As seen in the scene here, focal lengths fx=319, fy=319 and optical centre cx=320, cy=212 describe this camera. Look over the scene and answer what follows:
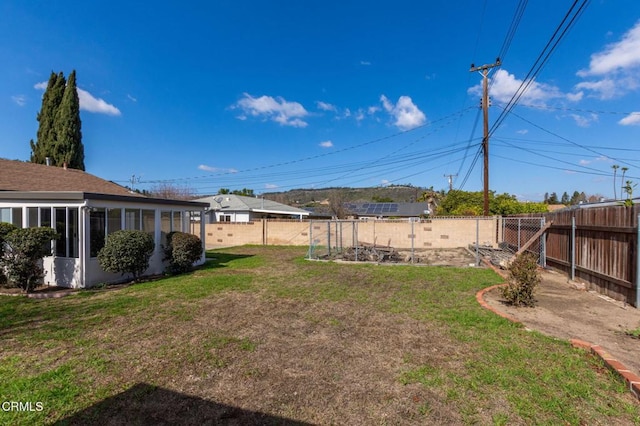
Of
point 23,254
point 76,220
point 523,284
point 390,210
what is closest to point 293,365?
point 523,284

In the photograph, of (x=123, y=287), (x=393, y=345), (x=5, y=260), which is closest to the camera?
(x=393, y=345)

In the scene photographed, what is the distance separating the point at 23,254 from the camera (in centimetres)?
721

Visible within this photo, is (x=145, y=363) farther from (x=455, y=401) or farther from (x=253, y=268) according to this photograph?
(x=253, y=268)

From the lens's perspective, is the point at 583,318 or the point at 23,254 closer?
the point at 583,318

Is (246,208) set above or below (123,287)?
above

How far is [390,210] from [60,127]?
3841cm

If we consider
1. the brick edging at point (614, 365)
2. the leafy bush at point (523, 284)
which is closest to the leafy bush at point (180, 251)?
the leafy bush at point (523, 284)

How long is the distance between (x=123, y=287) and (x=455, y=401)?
26.8 feet

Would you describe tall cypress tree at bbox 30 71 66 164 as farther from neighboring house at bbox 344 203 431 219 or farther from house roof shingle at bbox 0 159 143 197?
neighboring house at bbox 344 203 431 219

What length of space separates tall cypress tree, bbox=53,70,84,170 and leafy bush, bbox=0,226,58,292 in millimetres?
17635

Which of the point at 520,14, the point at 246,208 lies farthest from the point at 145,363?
the point at 246,208

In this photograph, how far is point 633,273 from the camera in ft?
19.7

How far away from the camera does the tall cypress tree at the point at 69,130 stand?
21.7 m

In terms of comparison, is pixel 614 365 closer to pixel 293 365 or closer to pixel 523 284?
pixel 523 284
